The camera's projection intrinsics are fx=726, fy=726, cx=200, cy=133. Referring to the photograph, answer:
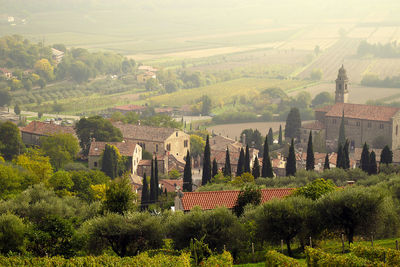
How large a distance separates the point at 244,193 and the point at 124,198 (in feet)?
22.3

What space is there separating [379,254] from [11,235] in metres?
17.7

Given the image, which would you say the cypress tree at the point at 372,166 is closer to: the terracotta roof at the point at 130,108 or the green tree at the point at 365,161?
the green tree at the point at 365,161

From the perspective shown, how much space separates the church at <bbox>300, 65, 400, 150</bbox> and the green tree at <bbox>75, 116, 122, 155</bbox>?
2696 centimetres

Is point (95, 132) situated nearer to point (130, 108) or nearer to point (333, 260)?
point (130, 108)

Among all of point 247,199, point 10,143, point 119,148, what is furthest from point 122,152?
point 247,199

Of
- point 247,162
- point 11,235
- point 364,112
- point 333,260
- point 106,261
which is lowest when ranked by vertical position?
point 247,162

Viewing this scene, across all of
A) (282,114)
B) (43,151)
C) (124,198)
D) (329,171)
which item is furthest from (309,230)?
(282,114)

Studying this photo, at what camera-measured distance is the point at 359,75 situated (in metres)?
169

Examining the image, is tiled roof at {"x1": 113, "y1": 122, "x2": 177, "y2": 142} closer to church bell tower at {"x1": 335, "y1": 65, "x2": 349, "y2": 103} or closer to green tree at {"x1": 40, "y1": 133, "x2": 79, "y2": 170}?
green tree at {"x1": 40, "y1": 133, "x2": 79, "y2": 170}

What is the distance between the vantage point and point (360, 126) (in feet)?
309

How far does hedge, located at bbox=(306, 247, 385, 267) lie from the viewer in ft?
84.3

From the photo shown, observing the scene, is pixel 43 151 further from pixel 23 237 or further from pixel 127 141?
pixel 23 237

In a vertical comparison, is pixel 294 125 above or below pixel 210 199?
below

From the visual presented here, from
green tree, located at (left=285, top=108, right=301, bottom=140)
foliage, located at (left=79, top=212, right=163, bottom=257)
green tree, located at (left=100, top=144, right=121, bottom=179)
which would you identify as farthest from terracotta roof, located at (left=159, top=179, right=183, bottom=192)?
foliage, located at (left=79, top=212, right=163, bottom=257)
